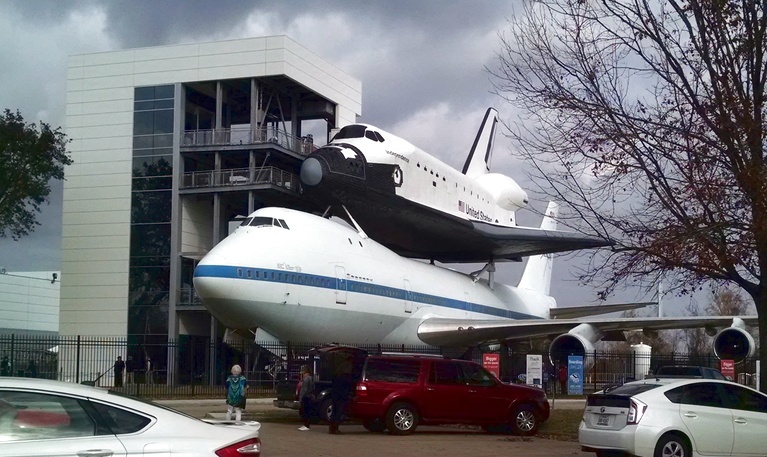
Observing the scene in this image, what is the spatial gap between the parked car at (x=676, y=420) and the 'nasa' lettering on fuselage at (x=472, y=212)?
1117 inches

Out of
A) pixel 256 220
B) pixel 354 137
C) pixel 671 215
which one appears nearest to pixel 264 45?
pixel 354 137

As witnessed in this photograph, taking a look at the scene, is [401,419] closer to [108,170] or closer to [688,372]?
[688,372]

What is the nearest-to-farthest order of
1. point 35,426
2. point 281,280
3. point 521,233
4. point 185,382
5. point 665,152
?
1. point 35,426
2. point 665,152
3. point 281,280
4. point 185,382
5. point 521,233

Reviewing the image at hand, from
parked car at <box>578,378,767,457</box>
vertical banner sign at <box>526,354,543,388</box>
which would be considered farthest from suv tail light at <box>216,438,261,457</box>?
vertical banner sign at <box>526,354,543,388</box>

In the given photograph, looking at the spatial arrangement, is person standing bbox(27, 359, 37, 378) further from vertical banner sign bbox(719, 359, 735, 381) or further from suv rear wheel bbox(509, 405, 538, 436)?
vertical banner sign bbox(719, 359, 735, 381)

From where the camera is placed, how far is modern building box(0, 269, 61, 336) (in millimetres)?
71625

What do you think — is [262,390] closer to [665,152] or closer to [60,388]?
[665,152]

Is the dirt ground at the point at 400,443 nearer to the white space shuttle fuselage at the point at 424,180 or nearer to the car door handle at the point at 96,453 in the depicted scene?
the car door handle at the point at 96,453

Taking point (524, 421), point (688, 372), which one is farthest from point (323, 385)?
point (688, 372)

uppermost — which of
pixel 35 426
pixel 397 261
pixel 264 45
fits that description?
pixel 264 45

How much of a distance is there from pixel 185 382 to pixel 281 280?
1329 centimetres

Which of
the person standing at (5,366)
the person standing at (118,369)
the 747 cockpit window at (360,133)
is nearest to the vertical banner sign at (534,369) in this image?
the 747 cockpit window at (360,133)

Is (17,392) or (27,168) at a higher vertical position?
(27,168)

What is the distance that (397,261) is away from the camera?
109ft
